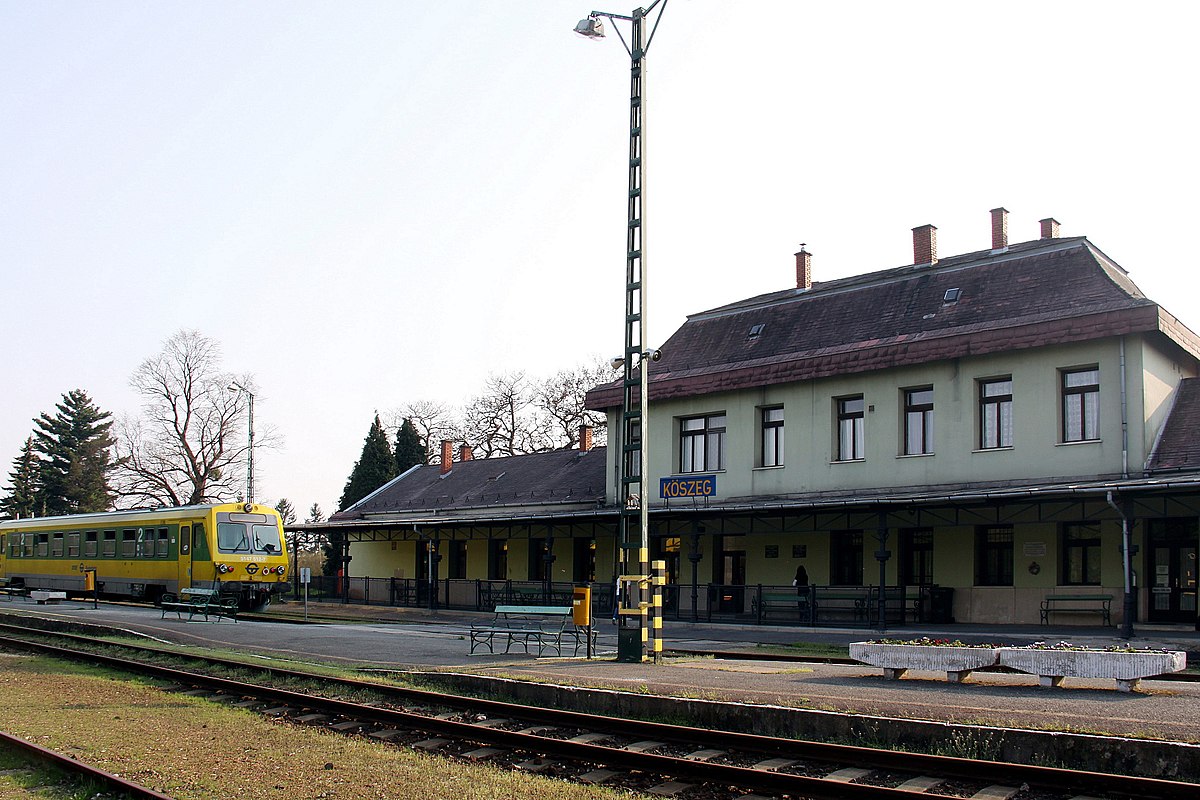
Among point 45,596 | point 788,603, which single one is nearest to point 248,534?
point 45,596

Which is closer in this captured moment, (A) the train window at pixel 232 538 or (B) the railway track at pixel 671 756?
(B) the railway track at pixel 671 756

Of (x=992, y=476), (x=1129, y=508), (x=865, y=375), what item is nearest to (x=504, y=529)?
(x=865, y=375)

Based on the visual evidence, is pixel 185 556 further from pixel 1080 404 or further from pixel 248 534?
pixel 1080 404

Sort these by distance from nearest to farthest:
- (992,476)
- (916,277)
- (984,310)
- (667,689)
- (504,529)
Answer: (667,689) → (992,476) → (984,310) → (916,277) → (504,529)

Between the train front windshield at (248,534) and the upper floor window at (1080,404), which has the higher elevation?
the upper floor window at (1080,404)

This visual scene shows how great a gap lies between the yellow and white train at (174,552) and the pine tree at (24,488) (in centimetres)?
4262

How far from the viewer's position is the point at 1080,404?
984 inches

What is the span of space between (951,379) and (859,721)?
60.2 feet

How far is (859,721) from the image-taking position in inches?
400

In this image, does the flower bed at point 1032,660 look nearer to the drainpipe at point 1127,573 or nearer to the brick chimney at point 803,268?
the drainpipe at point 1127,573

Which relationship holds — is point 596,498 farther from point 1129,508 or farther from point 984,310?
point 1129,508

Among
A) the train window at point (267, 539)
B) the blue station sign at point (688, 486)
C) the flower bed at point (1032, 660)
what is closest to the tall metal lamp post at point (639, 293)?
the flower bed at point (1032, 660)

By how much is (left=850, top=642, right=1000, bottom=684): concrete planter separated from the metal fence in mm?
10323

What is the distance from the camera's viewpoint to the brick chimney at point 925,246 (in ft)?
104
